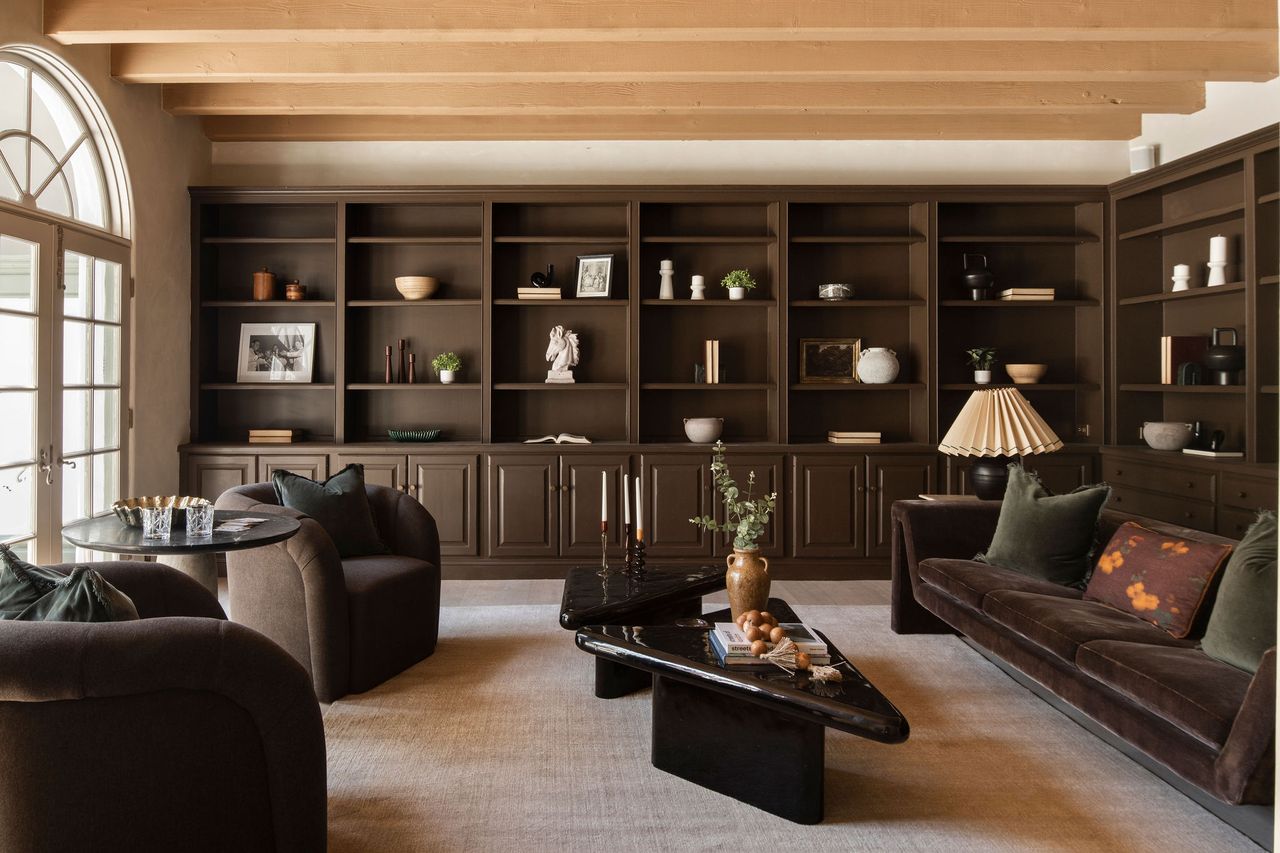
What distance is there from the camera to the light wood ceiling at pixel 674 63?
374cm

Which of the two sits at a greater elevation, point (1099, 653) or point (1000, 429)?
point (1000, 429)

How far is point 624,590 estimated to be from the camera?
350 centimetres

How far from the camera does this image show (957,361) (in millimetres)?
5840

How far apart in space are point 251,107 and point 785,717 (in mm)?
4646

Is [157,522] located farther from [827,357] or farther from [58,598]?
[827,357]

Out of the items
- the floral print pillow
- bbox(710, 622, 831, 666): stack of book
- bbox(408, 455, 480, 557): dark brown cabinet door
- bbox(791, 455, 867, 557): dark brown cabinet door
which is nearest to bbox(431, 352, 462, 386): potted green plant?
bbox(408, 455, 480, 557): dark brown cabinet door

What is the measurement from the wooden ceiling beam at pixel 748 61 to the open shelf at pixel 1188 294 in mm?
1074

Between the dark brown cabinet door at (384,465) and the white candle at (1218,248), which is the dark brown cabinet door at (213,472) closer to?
the dark brown cabinet door at (384,465)

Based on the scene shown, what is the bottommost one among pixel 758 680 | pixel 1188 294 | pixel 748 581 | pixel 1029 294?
pixel 758 680

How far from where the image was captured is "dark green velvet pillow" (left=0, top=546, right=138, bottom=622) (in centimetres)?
178

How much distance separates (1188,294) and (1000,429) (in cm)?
163

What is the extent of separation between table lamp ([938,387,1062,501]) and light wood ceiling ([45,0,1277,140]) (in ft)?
5.40

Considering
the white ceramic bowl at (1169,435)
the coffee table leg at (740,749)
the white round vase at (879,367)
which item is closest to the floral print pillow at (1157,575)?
the coffee table leg at (740,749)

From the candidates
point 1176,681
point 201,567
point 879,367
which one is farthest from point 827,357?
point 201,567
